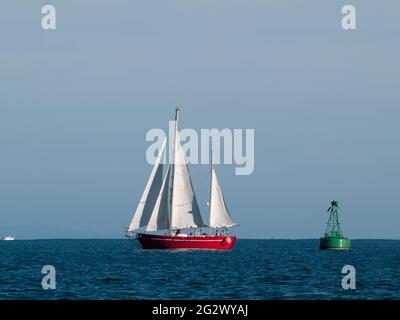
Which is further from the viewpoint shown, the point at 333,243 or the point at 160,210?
the point at 333,243

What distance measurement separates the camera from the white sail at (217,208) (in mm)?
133500

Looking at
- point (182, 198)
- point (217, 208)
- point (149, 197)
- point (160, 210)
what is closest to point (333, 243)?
point (217, 208)

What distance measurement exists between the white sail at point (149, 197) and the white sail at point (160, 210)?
789mm

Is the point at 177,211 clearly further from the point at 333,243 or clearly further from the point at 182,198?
the point at 333,243

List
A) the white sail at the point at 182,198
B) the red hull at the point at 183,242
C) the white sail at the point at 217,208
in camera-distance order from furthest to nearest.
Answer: the white sail at the point at 217,208 < the red hull at the point at 183,242 < the white sail at the point at 182,198

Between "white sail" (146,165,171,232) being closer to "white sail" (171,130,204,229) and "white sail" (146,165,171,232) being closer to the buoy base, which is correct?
"white sail" (171,130,204,229)

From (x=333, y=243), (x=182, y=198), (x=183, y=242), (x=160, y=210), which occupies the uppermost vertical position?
(x=182, y=198)

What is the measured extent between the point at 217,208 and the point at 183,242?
8.01m

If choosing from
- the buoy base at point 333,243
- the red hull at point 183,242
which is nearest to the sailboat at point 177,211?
the red hull at point 183,242

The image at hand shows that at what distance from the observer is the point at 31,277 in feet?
265

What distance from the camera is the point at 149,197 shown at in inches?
4983

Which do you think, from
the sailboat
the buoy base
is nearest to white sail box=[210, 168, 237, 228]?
the sailboat

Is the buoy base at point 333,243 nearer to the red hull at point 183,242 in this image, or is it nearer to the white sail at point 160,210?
the red hull at point 183,242
